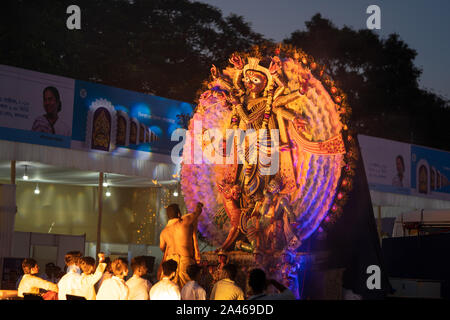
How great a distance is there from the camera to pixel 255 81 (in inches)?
496

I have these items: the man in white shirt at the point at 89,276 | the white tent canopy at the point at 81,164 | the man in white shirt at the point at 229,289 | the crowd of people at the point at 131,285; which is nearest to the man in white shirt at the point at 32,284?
the crowd of people at the point at 131,285

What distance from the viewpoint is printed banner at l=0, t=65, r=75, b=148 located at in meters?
14.8

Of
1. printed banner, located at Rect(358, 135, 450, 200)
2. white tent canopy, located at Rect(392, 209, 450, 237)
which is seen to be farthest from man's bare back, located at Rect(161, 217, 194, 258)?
printed banner, located at Rect(358, 135, 450, 200)

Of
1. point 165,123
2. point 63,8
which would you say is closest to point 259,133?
point 165,123

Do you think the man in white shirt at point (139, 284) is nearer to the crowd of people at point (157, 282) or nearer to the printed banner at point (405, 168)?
the crowd of people at point (157, 282)

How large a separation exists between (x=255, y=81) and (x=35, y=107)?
200 inches

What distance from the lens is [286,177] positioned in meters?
12.2

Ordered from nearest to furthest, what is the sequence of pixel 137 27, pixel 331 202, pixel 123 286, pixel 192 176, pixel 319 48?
pixel 123 286
pixel 331 202
pixel 192 176
pixel 137 27
pixel 319 48

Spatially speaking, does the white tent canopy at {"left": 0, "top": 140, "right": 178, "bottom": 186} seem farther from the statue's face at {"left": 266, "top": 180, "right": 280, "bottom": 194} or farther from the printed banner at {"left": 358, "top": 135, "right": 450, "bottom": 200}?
the printed banner at {"left": 358, "top": 135, "right": 450, "bottom": 200}

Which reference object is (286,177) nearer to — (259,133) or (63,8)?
(259,133)

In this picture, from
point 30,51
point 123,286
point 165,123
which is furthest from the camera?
point 30,51

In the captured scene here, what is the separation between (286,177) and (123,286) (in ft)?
14.3

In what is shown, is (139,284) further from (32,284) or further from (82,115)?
(82,115)

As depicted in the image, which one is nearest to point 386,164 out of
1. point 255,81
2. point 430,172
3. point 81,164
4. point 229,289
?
point 430,172
